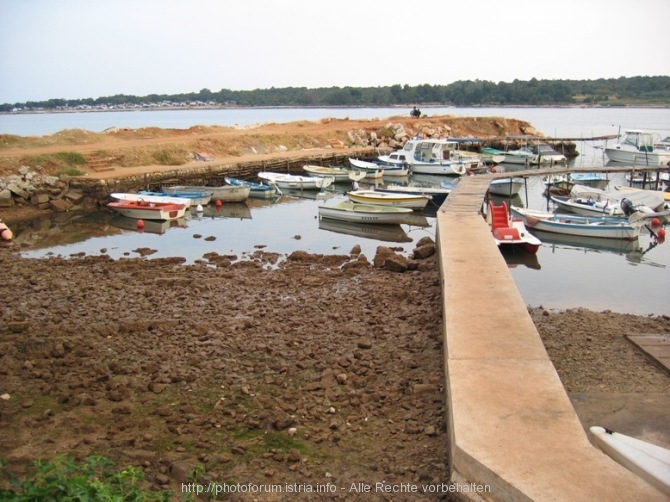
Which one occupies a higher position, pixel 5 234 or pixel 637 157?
pixel 5 234

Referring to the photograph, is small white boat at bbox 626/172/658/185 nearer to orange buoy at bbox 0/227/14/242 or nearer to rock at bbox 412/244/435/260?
rock at bbox 412/244/435/260

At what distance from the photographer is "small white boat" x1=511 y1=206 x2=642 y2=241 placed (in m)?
19.4

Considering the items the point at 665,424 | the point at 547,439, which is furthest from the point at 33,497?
the point at 665,424

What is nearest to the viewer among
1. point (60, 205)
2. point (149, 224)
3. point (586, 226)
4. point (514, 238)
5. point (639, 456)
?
point (639, 456)

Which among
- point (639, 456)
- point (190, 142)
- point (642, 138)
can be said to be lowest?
point (639, 456)

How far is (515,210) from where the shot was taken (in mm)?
22031

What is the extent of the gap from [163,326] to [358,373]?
3642 millimetres

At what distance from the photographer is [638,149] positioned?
4153 cm

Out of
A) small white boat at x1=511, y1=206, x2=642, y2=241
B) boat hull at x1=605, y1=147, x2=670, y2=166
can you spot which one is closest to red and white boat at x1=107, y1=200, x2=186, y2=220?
small white boat at x1=511, y1=206, x2=642, y2=241

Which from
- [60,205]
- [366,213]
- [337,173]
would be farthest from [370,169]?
[60,205]

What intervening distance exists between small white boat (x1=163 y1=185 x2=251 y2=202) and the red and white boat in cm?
399

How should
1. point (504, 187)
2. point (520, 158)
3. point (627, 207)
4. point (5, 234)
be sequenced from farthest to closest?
point (520, 158) < point (504, 187) < point (627, 207) < point (5, 234)

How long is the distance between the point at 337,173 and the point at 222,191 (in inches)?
352

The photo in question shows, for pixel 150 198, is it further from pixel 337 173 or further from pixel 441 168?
pixel 441 168
